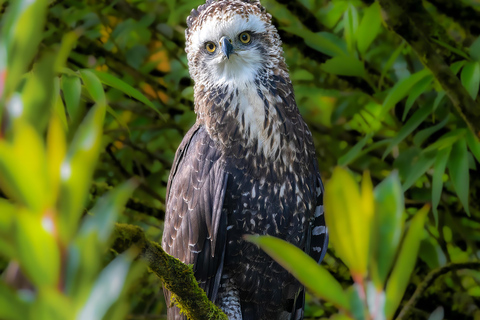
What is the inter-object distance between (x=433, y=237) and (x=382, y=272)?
3006 mm

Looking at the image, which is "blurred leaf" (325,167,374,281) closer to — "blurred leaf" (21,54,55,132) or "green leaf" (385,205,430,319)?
"green leaf" (385,205,430,319)

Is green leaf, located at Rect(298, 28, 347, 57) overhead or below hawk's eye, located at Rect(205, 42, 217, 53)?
overhead

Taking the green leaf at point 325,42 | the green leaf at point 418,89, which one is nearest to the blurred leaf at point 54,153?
the green leaf at point 418,89

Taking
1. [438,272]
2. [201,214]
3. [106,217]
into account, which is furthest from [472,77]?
[106,217]

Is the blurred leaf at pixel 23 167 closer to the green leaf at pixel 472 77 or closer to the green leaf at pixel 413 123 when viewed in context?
the green leaf at pixel 472 77

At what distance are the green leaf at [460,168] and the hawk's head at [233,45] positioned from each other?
867mm

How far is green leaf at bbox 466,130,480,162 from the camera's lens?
263 cm

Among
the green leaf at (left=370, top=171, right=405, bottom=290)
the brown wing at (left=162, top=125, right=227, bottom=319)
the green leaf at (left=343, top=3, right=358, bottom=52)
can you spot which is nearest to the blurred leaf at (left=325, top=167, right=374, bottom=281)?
the green leaf at (left=370, top=171, right=405, bottom=290)

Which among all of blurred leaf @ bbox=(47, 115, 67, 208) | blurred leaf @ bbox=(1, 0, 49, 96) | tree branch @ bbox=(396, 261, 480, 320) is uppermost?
tree branch @ bbox=(396, 261, 480, 320)

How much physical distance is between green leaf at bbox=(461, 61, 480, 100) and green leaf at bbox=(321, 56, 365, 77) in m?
0.57

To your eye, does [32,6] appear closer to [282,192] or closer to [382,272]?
[382,272]

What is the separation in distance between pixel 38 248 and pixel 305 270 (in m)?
0.27

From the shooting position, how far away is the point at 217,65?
273 centimetres

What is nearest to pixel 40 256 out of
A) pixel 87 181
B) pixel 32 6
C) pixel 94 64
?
pixel 87 181
